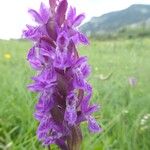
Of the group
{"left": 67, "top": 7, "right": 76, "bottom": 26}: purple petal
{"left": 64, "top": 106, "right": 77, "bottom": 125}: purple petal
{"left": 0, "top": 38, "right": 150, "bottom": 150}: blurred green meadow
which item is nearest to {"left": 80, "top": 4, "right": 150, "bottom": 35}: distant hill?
{"left": 67, "top": 7, "right": 76, "bottom": 26}: purple petal

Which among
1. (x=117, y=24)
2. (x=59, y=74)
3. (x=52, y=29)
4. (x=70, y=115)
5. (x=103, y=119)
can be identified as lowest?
(x=117, y=24)

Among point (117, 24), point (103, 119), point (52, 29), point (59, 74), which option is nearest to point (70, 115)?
point (59, 74)

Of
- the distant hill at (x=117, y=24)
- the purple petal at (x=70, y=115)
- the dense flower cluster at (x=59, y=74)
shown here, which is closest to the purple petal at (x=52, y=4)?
the dense flower cluster at (x=59, y=74)

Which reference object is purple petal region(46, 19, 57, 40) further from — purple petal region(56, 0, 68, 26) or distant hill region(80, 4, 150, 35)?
distant hill region(80, 4, 150, 35)

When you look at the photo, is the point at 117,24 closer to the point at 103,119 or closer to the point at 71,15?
the point at 103,119

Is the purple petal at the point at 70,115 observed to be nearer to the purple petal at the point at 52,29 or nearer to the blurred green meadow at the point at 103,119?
the purple petal at the point at 52,29

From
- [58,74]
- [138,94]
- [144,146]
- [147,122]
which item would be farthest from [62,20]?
[138,94]

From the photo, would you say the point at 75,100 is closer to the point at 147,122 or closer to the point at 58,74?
the point at 58,74

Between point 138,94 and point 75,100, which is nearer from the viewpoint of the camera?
point 75,100
